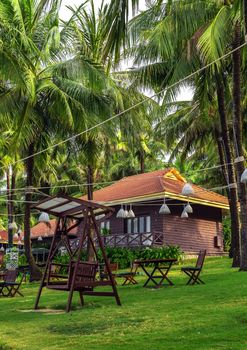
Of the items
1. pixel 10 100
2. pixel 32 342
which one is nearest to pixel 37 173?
pixel 10 100

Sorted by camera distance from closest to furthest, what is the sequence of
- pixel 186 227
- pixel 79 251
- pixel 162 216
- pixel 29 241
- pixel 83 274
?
pixel 79 251, pixel 83 274, pixel 29 241, pixel 162 216, pixel 186 227

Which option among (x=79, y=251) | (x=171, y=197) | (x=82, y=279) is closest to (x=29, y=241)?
(x=171, y=197)

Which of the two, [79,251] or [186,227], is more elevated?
[186,227]

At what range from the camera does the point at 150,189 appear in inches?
1064

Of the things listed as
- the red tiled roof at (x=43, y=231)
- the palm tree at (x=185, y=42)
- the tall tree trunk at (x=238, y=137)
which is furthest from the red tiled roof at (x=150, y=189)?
the tall tree trunk at (x=238, y=137)

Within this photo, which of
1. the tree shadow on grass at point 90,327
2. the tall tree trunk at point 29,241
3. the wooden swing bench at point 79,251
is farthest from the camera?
the tall tree trunk at point 29,241

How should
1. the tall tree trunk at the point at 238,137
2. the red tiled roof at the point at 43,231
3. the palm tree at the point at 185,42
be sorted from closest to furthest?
the palm tree at the point at 185,42, the tall tree trunk at the point at 238,137, the red tiled roof at the point at 43,231

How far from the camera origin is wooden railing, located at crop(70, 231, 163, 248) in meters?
26.0

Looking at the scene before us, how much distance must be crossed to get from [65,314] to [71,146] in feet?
47.0

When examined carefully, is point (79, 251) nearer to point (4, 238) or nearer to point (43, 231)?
point (43, 231)

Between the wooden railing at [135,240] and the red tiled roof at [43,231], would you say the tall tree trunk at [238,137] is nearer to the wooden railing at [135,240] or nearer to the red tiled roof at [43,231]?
the wooden railing at [135,240]

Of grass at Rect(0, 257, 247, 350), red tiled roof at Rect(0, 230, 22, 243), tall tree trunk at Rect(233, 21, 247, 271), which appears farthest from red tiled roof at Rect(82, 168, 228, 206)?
red tiled roof at Rect(0, 230, 22, 243)

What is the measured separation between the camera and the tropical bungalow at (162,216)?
26500 millimetres

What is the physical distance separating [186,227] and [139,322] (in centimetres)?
2045
